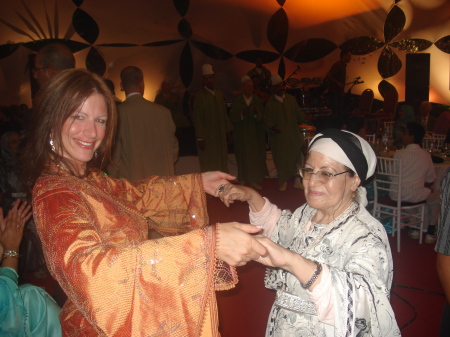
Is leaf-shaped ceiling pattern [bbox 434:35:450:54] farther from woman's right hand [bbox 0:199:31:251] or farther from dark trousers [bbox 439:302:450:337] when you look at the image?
woman's right hand [bbox 0:199:31:251]

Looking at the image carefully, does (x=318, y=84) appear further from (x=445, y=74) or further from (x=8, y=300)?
(x=8, y=300)

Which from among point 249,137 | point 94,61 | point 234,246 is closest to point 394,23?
point 249,137

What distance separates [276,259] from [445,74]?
41.8 feet

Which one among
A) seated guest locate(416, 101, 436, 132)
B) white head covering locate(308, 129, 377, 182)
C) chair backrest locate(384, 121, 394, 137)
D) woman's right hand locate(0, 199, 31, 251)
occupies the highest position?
seated guest locate(416, 101, 436, 132)

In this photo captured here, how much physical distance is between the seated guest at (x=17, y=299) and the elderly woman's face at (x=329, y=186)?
1.39 meters

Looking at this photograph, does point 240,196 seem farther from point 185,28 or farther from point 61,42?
point 185,28

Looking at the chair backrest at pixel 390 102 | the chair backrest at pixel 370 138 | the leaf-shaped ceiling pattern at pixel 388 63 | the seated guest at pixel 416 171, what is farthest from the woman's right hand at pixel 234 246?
the leaf-shaped ceiling pattern at pixel 388 63

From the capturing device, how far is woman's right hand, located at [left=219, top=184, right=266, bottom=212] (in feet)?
6.22

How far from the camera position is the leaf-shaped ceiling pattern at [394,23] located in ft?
38.2

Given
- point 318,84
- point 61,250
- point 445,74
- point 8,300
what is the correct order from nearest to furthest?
point 61,250 → point 8,300 → point 318,84 → point 445,74

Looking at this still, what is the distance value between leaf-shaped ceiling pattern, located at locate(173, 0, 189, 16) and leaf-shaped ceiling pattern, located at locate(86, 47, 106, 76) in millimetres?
2502

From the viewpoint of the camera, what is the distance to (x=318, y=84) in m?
10.9

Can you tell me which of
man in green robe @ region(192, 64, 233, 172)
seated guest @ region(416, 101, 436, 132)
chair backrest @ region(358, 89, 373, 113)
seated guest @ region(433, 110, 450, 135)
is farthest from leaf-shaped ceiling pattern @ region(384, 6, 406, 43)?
man in green robe @ region(192, 64, 233, 172)

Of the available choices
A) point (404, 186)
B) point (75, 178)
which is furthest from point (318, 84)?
point (75, 178)
